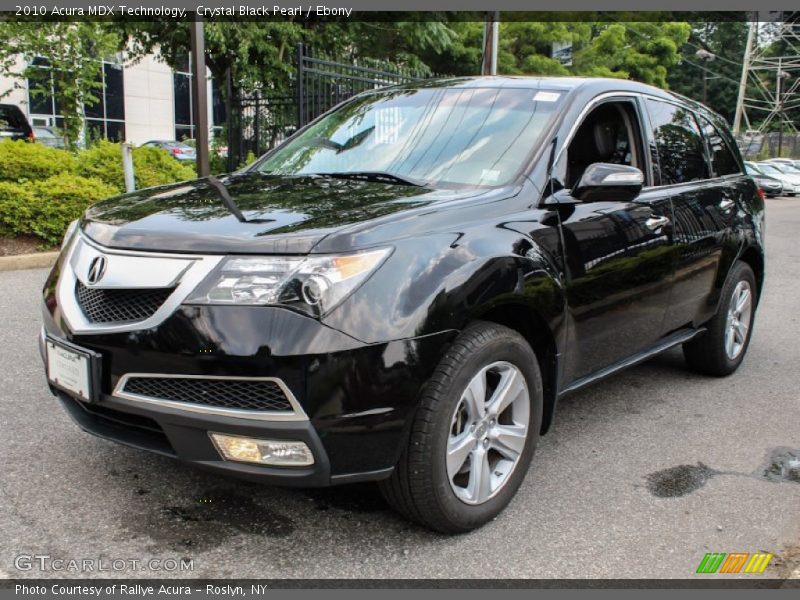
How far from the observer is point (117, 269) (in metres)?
2.65

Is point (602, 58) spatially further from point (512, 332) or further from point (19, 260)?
point (512, 332)

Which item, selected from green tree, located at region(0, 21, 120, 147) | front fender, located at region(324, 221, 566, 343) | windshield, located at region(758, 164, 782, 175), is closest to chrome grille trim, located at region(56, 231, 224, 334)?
front fender, located at region(324, 221, 566, 343)

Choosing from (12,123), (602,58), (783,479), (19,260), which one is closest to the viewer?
(783,479)

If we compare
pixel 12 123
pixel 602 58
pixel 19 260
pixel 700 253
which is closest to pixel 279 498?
pixel 700 253

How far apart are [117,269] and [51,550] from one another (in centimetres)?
103

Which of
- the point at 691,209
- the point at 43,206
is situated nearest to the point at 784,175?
the point at 43,206

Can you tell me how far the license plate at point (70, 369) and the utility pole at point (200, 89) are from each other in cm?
627

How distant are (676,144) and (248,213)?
2.72m

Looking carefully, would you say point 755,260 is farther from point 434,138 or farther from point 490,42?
point 490,42

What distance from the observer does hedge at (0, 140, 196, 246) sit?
8.05m

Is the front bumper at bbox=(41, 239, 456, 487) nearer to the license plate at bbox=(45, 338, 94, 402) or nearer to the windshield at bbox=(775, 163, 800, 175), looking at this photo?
the license plate at bbox=(45, 338, 94, 402)

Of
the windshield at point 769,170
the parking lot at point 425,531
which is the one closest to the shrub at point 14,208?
the parking lot at point 425,531

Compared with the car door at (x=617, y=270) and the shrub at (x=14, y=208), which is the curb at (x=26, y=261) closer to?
the shrub at (x=14, y=208)

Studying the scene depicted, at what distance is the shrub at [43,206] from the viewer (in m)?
7.98
